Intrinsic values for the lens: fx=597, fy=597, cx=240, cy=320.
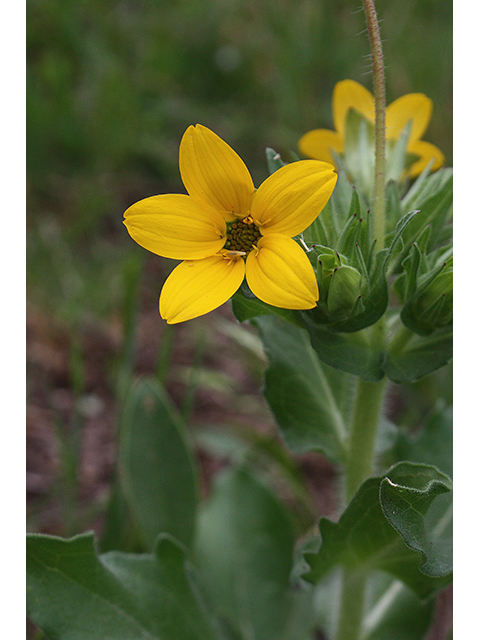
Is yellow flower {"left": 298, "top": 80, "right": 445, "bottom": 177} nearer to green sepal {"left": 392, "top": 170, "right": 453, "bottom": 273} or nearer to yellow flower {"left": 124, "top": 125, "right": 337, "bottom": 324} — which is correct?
green sepal {"left": 392, "top": 170, "right": 453, "bottom": 273}

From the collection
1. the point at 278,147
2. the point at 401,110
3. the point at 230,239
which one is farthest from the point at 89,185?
the point at 230,239

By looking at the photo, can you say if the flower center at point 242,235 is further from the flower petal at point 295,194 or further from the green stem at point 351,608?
the green stem at point 351,608

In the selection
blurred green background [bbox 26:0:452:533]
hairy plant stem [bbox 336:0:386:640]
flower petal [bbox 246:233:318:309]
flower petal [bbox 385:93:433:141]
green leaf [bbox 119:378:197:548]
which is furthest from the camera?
blurred green background [bbox 26:0:452:533]

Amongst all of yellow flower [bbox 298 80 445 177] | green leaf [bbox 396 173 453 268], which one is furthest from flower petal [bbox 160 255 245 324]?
yellow flower [bbox 298 80 445 177]

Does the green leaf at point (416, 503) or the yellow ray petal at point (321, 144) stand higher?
the yellow ray petal at point (321, 144)

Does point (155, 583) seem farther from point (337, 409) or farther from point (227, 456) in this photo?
point (227, 456)

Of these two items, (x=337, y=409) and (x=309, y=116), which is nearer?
(x=337, y=409)

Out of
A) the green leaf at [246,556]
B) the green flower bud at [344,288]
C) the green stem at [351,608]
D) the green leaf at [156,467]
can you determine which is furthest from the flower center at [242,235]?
the green leaf at [246,556]
